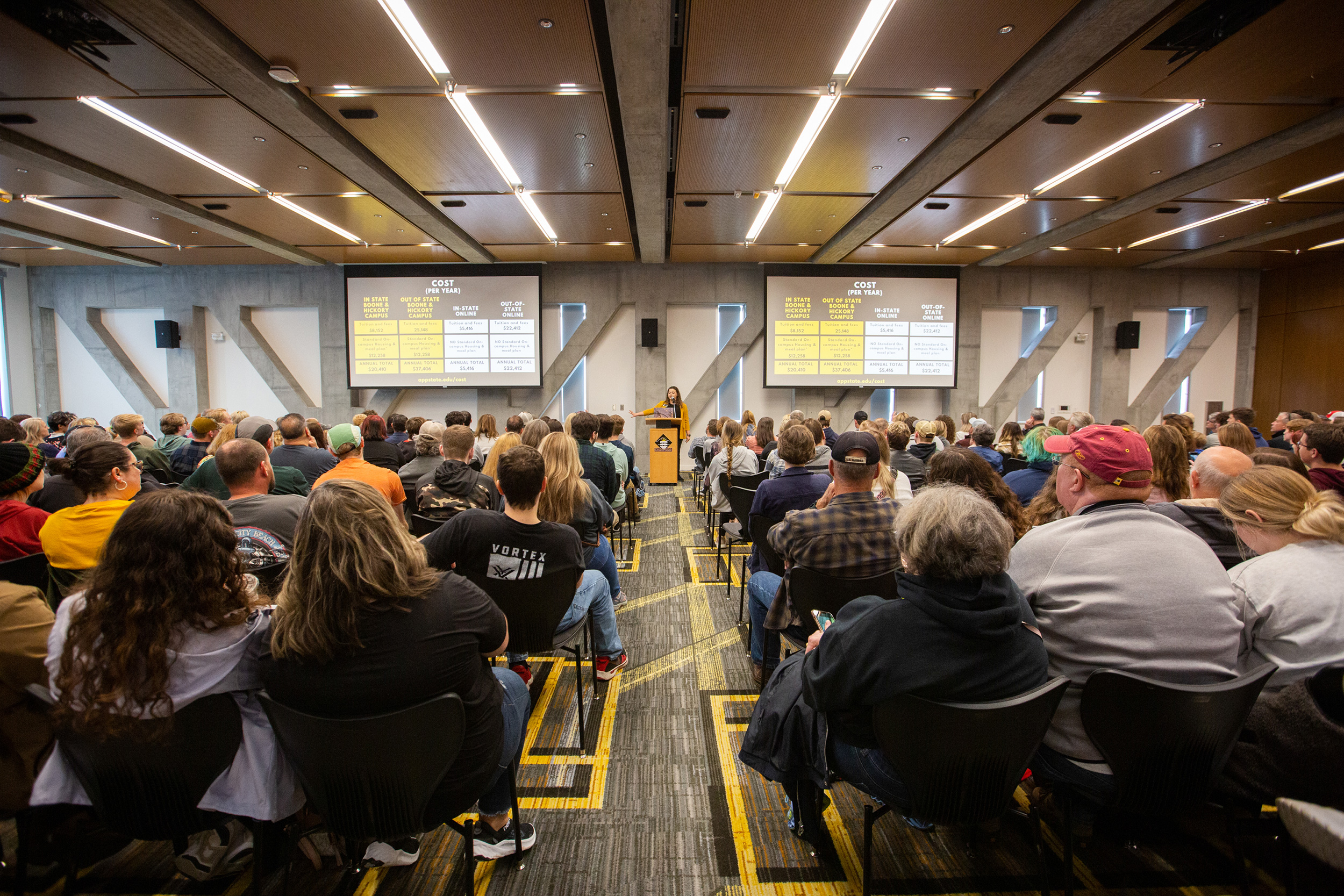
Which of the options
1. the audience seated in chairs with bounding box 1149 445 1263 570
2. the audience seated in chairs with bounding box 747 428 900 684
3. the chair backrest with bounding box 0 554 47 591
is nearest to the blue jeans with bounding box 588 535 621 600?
the audience seated in chairs with bounding box 747 428 900 684

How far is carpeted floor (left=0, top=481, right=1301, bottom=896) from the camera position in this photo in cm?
178

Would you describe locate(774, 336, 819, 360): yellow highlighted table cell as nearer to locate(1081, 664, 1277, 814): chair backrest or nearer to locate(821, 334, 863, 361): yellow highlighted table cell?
locate(821, 334, 863, 361): yellow highlighted table cell

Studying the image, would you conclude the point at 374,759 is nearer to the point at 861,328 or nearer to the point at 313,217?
the point at 313,217

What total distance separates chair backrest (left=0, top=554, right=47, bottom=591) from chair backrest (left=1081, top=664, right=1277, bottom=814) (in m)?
3.52

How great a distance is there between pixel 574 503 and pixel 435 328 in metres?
8.16

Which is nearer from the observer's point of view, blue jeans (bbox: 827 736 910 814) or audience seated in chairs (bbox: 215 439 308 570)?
blue jeans (bbox: 827 736 910 814)

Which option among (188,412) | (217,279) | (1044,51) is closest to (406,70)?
(1044,51)

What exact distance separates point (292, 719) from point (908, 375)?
1041cm

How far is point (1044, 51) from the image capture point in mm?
3984

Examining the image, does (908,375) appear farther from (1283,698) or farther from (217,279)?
(217,279)

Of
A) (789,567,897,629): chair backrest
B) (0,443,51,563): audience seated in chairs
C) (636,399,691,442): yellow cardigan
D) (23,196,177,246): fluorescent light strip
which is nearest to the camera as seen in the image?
Answer: (789,567,897,629): chair backrest

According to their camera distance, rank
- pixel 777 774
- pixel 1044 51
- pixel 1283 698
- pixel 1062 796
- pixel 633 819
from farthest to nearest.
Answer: pixel 1044 51 < pixel 633 819 < pixel 777 774 < pixel 1062 796 < pixel 1283 698

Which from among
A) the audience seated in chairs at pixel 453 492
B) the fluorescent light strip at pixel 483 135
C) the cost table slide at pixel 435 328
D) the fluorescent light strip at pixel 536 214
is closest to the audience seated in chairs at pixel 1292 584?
the audience seated in chairs at pixel 453 492

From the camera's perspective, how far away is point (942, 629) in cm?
132
